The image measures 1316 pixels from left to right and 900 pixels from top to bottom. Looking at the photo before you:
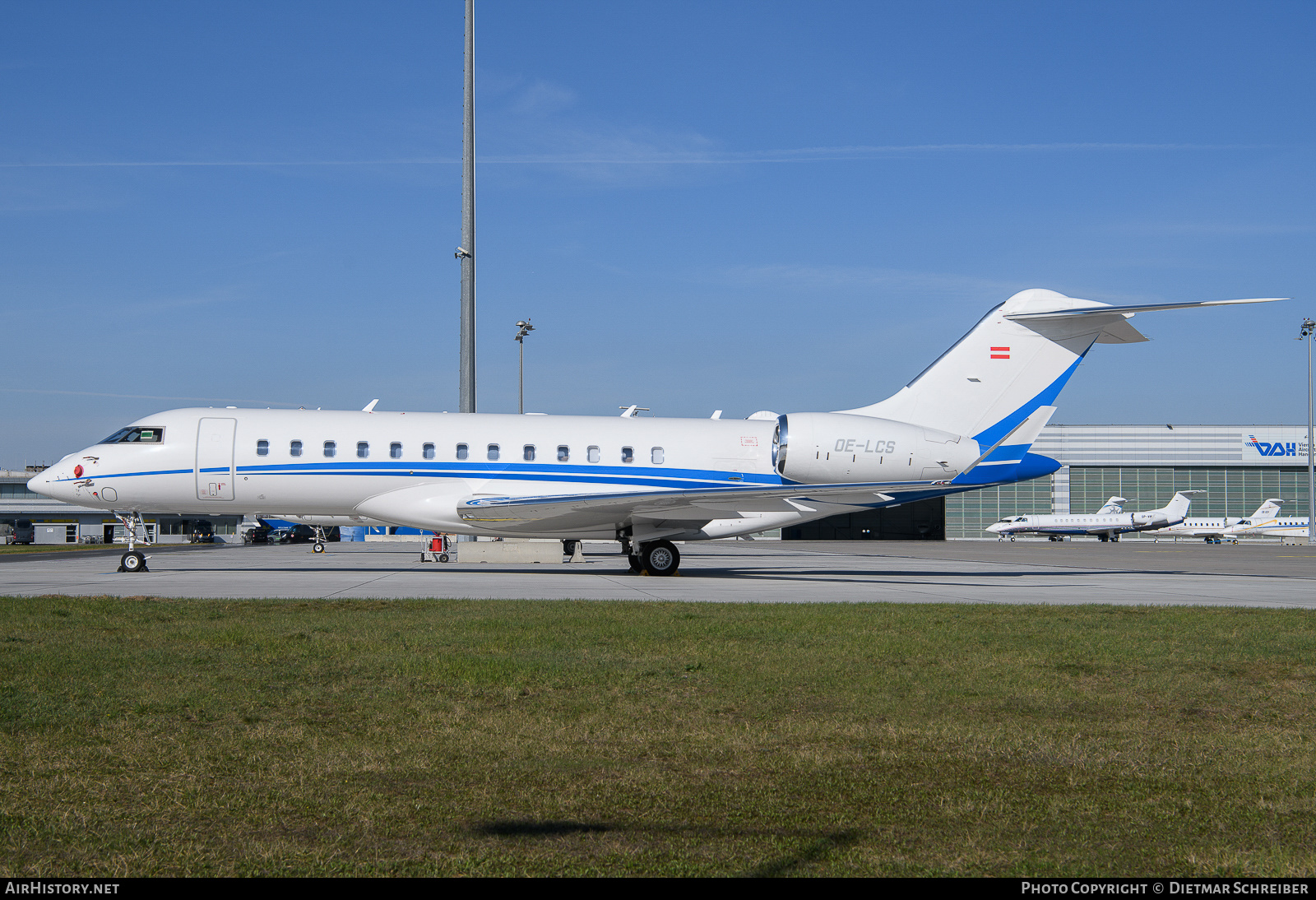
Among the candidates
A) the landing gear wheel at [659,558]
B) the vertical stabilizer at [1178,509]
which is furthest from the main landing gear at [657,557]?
the vertical stabilizer at [1178,509]

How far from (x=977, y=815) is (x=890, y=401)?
19.2 metres

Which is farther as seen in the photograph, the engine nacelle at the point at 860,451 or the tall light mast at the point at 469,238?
the tall light mast at the point at 469,238

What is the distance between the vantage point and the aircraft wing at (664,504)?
2062 centimetres

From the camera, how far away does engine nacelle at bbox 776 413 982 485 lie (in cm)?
2169

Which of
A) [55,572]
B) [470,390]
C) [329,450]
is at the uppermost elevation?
[470,390]

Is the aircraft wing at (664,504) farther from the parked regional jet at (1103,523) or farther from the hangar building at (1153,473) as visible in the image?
the hangar building at (1153,473)

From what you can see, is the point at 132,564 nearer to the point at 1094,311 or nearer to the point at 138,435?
the point at 138,435

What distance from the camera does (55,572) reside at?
Answer: 22.0m

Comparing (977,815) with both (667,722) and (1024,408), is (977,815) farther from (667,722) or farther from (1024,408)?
(1024,408)

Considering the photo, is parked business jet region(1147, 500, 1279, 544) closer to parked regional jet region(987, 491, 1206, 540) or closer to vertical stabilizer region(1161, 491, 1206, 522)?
vertical stabilizer region(1161, 491, 1206, 522)

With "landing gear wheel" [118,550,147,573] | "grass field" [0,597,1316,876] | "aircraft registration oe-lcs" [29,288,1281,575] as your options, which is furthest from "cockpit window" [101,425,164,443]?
"grass field" [0,597,1316,876]

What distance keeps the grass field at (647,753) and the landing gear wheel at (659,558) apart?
11.8m

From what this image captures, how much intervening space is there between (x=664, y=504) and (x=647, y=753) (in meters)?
15.1

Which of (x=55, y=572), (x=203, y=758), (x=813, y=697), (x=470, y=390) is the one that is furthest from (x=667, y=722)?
(x=470, y=390)
